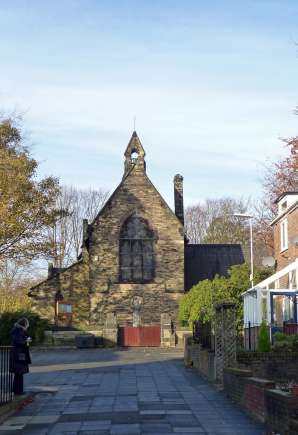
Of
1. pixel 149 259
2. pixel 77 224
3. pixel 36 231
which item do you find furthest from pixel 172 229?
pixel 77 224

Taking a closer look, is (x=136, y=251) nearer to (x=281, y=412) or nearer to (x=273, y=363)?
(x=273, y=363)

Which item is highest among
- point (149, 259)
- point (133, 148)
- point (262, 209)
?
point (133, 148)

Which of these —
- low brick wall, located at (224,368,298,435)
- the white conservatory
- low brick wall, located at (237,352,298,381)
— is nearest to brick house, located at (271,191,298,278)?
the white conservatory

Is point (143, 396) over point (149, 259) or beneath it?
beneath

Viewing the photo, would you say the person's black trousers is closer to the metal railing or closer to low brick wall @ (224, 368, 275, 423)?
the metal railing

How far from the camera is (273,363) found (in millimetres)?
20547

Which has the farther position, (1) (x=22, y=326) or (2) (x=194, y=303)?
(2) (x=194, y=303)

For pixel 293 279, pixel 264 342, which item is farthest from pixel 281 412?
pixel 293 279

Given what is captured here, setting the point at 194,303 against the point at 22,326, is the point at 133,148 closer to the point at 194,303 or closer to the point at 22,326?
the point at 194,303

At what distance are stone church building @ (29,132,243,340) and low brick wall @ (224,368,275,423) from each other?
36012 millimetres

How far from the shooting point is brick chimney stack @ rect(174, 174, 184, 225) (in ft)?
194

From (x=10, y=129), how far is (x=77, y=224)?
3339 centimetres

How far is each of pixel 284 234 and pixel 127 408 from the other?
24101mm

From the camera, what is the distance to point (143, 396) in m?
17.5
